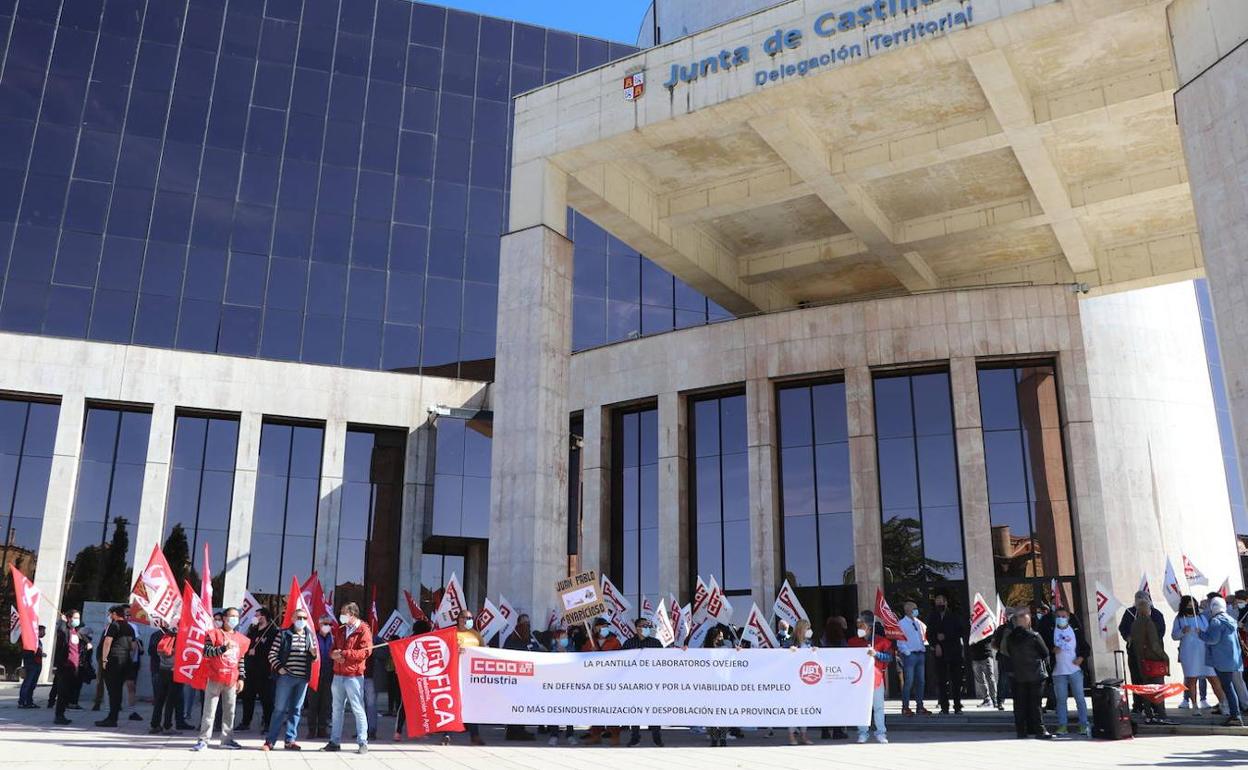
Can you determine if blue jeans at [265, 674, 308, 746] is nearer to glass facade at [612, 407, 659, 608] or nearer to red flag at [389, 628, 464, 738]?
red flag at [389, 628, 464, 738]

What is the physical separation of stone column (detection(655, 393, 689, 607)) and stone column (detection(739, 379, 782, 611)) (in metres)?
1.81

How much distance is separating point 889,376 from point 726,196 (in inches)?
251

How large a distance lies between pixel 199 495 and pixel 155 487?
1.28 m

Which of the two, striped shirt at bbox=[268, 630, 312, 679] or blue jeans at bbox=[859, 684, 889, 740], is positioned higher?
striped shirt at bbox=[268, 630, 312, 679]

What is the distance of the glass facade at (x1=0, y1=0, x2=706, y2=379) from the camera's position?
103 feet

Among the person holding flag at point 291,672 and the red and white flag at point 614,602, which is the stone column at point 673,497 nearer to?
the red and white flag at point 614,602

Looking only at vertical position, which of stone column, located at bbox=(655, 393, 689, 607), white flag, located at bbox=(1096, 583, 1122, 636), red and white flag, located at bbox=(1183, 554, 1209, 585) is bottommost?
white flag, located at bbox=(1096, 583, 1122, 636)

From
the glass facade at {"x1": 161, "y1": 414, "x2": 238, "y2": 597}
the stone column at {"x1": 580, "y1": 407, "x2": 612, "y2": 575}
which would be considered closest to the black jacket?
the stone column at {"x1": 580, "y1": 407, "x2": 612, "y2": 575}

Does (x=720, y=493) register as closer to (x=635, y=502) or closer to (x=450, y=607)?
(x=635, y=502)

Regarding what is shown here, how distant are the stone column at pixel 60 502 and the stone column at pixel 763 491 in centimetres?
1847

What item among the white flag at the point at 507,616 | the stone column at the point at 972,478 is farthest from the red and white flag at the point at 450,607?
the stone column at the point at 972,478

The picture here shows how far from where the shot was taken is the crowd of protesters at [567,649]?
43.2 ft

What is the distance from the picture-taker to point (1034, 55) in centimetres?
2098

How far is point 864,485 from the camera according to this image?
25.5 m
